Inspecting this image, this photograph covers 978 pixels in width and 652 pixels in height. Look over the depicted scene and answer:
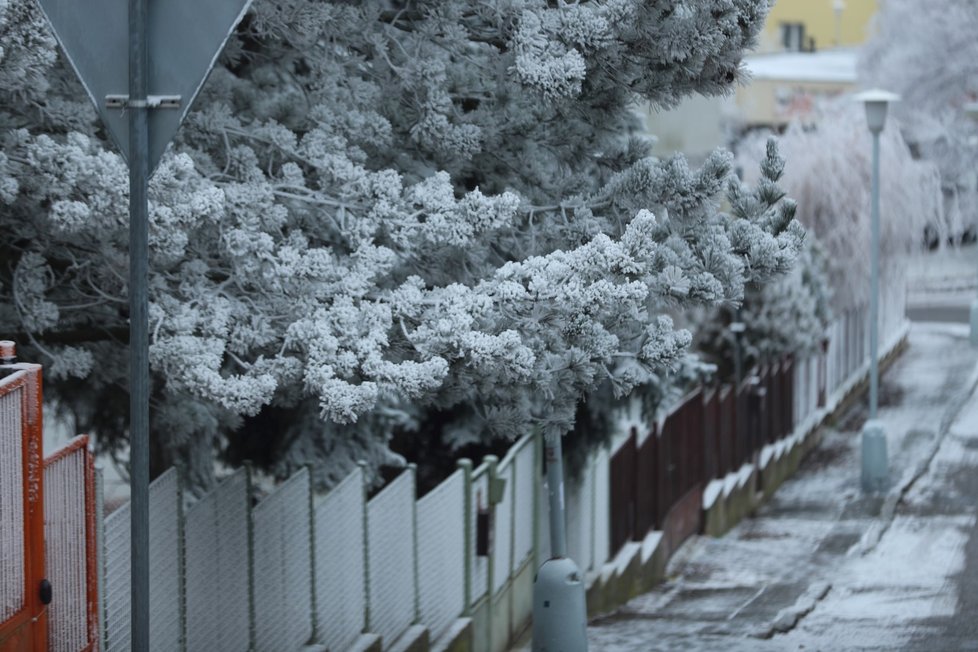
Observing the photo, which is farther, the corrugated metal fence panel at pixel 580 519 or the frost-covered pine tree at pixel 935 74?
the frost-covered pine tree at pixel 935 74

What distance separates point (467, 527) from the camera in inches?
467

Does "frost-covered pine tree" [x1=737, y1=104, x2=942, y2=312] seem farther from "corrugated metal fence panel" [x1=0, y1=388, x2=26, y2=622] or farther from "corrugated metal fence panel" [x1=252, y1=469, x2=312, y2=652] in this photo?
"corrugated metal fence panel" [x1=0, y1=388, x2=26, y2=622]

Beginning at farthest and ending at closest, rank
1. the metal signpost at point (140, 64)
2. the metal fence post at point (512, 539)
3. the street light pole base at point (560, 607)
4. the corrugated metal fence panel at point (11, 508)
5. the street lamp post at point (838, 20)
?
1. the street lamp post at point (838, 20)
2. the metal fence post at point (512, 539)
3. the street light pole base at point (560, 607)
4. the corrugated metal fence panel at point (11, 508)
5. the metal signpost at point (140, 64)

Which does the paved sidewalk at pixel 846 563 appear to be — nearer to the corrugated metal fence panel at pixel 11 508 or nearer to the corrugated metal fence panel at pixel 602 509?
the corrugated metal fence panel at pixel 602 509

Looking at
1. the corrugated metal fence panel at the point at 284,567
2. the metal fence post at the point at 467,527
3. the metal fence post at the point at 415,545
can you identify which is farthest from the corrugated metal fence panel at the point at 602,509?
the corrugated metal fence panel at the point at 284,567

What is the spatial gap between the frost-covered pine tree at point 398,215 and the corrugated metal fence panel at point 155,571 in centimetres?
67

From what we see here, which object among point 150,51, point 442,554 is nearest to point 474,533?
point 442,554

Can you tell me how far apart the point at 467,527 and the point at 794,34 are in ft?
190

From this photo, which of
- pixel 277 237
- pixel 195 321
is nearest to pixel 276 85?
pixel 277 237

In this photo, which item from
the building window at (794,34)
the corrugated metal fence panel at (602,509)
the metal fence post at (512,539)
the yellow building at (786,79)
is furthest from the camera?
the building window at (794,34)

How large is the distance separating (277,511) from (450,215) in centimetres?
223

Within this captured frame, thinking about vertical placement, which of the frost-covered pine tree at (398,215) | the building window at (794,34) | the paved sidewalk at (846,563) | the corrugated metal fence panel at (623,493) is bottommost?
the paved sidewalk at (846,563)

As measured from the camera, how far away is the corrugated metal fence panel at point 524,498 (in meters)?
13.2

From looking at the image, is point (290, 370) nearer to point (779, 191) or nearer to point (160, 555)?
point (160, 555)
